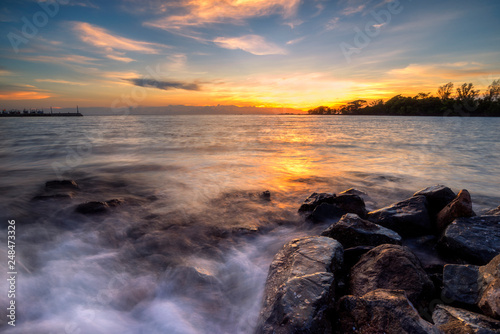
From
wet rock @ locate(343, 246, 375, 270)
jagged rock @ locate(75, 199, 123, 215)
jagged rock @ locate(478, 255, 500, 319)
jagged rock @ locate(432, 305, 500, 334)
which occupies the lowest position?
jagged rock @ locate(75, 199, 123, 215)

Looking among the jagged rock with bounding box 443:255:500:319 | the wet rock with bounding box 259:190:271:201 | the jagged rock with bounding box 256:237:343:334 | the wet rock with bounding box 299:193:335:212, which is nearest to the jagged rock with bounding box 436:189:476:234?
the jagged rock with bounding box 443:255:500:319

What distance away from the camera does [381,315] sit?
1.92 meters

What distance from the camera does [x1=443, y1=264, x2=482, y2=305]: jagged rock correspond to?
2.40 metres

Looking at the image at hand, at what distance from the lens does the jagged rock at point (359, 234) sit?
3414mm

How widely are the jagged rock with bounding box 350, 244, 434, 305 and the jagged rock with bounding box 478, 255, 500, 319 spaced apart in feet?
1.38

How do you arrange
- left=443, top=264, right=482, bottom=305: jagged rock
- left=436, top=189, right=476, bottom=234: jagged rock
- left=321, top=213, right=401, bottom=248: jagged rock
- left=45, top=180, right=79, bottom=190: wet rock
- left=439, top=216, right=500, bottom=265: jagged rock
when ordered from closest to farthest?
1. left=443, top=264, right=482, bottom=305: jagged rock
2. left=439, top=216, right=500, bottom=265: jagged rock
3. left=321, top=213, right=401, bottom=248: jagged rock
4. left=436, top=189, right=476, bottom=234: jagged rock
5. left=45, top=180, right=79, bottom=190: wet rock

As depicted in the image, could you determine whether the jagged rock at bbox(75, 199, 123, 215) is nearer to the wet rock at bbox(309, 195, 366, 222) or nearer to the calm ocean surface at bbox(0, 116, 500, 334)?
the calm ocean surface at bbox(0, 116, 500, 334)

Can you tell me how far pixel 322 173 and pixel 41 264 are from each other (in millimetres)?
8383

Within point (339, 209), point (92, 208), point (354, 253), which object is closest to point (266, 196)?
point (339, 209)

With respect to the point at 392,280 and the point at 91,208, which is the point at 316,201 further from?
the point at 91,208

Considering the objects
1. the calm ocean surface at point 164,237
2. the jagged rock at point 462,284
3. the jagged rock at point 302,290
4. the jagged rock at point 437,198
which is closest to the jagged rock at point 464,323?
the jagged rock at point 462,284

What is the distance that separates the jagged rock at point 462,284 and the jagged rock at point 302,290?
106 centimetres

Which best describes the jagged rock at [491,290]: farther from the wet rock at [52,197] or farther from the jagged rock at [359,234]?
the wet rock at [52,197]

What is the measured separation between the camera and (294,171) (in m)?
9.86
